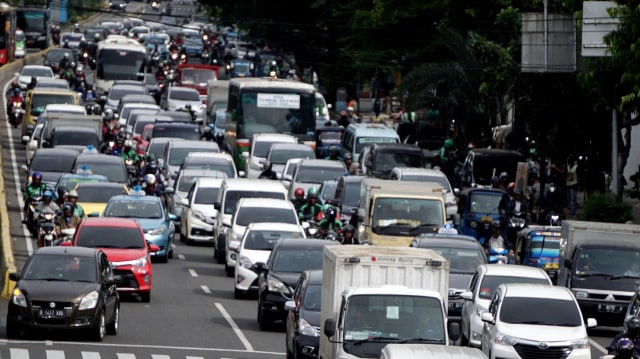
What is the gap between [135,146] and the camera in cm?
6047

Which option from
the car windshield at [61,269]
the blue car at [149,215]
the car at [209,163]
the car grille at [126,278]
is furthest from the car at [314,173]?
the car windshield at [61,269]

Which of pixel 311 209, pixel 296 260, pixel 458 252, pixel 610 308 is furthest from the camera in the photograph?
pixel 311 209

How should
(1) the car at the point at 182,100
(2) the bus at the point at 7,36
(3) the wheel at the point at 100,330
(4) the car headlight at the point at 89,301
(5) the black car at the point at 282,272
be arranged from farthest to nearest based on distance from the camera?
(2) the bus at the point at 7,36 < (1) the car at the point at 182,100 < (5) the black car at the point at 282,272 < (3) the wheel at the point at 100,330 < (4) the car headlight at the point at 89,301

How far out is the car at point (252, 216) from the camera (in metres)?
38.6

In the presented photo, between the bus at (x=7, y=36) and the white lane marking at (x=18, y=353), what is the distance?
2526 inches

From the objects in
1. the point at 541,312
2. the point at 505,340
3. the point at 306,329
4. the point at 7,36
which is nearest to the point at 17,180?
the point at 306,329

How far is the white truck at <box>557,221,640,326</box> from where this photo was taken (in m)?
32.4

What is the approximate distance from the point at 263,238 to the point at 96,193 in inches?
321

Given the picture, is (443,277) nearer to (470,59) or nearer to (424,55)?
(470,59)

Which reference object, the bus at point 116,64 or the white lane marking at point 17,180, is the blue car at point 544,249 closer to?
the white lane marking at point 17,180

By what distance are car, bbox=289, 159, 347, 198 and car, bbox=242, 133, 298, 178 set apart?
201 inches

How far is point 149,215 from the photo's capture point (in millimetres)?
39906

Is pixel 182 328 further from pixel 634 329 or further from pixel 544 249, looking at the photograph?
pixel 544 249

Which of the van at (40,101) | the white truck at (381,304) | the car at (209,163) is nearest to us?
the white truck at (381,304)
